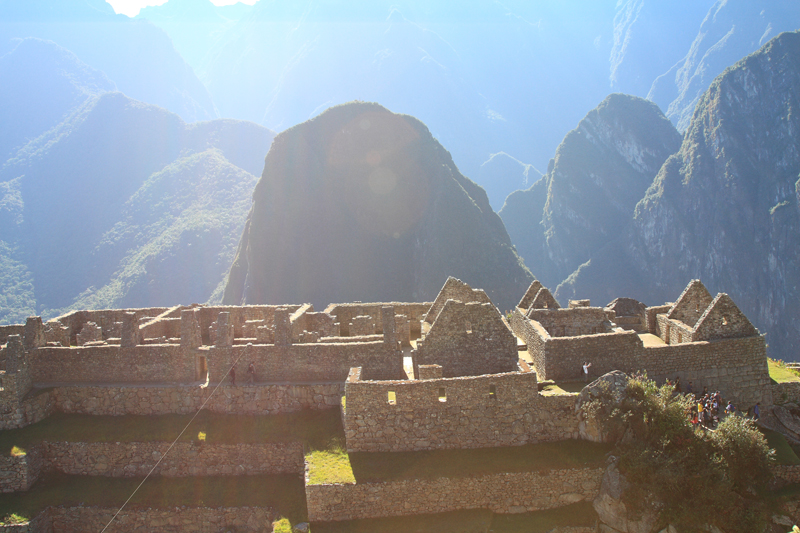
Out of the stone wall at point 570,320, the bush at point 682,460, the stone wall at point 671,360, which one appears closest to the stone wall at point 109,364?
the stone wall at point 671,360

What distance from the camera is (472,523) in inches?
543

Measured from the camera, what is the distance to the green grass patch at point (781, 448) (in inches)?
617

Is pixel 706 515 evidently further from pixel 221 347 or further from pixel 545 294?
pixel 221 347

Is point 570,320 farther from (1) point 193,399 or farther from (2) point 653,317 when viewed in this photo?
(1) point 193,399

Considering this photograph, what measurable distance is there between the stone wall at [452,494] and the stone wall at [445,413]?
120 cm

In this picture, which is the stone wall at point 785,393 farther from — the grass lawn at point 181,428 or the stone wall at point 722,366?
the grass lawn at point 181,428

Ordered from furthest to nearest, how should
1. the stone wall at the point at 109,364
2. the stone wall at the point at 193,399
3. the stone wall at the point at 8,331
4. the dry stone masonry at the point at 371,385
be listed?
the stone wall at the point at 8,331
the stone wall at the point at 109,364
the stone wall at the point at 193,399
the dry stone masonry at the point at 371,385

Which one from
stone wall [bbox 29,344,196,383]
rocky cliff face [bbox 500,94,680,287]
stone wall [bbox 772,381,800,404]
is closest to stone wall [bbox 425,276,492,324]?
stone wall [bbox 29,344,196,383]

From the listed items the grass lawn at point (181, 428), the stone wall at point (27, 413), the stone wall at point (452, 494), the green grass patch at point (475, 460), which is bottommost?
the stone wall at point (452, 494)

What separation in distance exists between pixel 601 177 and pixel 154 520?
626 ft

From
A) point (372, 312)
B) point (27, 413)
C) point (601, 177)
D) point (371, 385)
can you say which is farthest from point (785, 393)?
point (601, 177)

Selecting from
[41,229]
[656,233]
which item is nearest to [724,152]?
[656,233]

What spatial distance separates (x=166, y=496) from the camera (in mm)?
15789

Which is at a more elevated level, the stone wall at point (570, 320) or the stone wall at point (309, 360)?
the stone wall at point (570, 320)
